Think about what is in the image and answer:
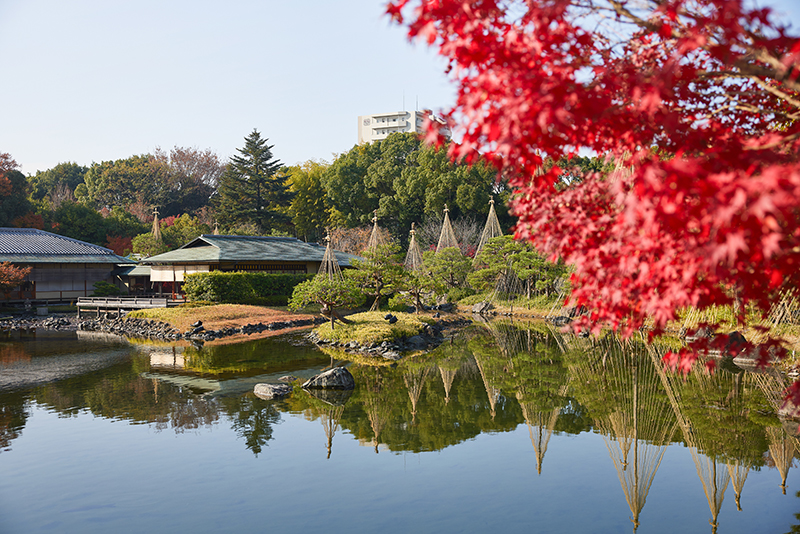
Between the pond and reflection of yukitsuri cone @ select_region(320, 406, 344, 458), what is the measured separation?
5 cm

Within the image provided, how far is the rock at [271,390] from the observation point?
10156 mm

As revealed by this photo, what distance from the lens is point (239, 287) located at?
23.6 meters

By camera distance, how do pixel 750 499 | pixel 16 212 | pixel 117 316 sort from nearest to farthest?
pixel 750 499 → pixel 117 316 → pixel 16 212

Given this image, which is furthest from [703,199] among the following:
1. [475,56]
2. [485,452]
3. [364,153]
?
[364,153]

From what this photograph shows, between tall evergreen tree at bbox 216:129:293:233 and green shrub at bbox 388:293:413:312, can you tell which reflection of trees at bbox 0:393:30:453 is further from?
tall evergreen tree at bbox 216:129:293:233

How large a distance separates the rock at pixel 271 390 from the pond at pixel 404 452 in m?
0.28

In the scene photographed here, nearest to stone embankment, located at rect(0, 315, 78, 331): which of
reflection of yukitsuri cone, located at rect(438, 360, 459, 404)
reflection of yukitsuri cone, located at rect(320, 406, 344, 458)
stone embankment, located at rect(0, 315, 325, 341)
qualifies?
stone embankment, located at rect(0, 315, 325, 341)

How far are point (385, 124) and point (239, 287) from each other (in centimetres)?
4967

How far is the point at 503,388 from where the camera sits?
10.7 m

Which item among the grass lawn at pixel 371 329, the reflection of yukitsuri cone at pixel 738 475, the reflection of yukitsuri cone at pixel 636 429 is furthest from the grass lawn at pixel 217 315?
the reflection of yukitsuri cone at pixel 738 475

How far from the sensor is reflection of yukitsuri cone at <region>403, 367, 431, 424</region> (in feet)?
30.8

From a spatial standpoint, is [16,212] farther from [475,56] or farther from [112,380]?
[475,56]

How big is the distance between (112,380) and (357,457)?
7260mm

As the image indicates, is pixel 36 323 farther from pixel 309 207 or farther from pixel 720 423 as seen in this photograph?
pixel 309 207
